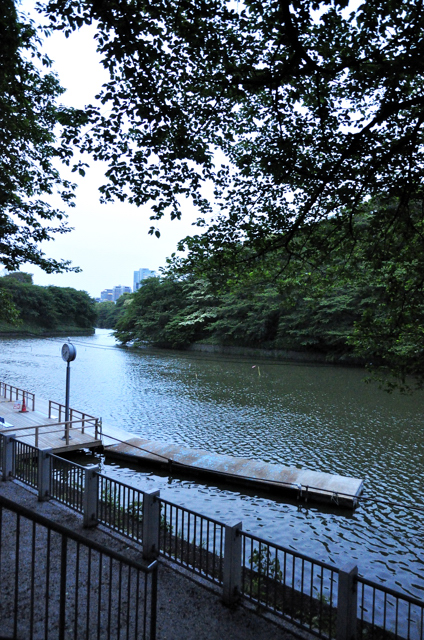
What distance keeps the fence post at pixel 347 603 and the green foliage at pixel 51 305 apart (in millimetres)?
88361

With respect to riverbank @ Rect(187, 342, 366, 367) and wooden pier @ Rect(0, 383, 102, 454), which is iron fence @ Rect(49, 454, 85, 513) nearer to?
wooden pier @ Rect(0, 383, 102, 454)

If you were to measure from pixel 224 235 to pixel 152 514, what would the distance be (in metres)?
5.44

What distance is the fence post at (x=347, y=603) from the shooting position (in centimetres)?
480

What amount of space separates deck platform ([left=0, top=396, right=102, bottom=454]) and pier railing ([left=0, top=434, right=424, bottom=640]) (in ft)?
13.3

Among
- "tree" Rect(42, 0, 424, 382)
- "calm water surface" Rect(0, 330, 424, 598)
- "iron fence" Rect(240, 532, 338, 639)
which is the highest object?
"tree" Rect(42, 0, 424, 382)

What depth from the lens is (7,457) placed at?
9641mm

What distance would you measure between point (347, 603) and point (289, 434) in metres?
13.6

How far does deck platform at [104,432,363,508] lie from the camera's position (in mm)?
11531

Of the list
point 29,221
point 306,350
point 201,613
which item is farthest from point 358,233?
point 306,350

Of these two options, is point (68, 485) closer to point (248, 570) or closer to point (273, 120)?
point (248, 570)

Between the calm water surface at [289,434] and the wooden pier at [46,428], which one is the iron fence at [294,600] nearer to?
the calm water surface at [289,434]

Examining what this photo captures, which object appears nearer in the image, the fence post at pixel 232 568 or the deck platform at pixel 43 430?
the fence post at pixel 232 568

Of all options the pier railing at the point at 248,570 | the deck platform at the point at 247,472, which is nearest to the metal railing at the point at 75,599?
the pier railing at the point at 248,570

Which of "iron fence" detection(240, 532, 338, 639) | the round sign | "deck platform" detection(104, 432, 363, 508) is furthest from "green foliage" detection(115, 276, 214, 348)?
"iron fence" detection(240, 532, 338, 639)
